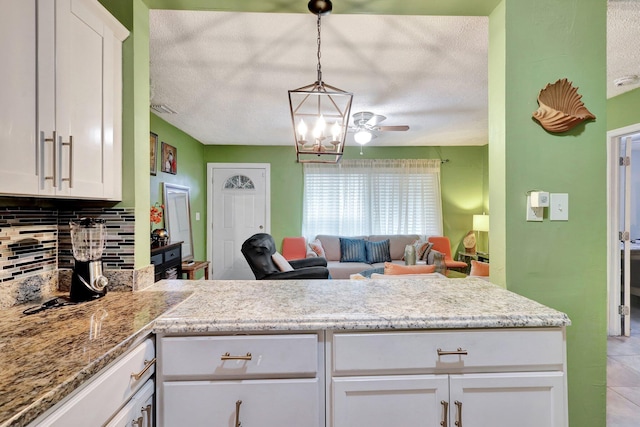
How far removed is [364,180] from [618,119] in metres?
3.07

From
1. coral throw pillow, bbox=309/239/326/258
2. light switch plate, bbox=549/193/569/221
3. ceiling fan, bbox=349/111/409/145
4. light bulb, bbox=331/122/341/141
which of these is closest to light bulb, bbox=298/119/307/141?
light bulb, bbox=331/122/341/141

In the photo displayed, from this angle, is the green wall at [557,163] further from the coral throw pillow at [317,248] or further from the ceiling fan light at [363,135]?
the coral throw pillow at [317,248]

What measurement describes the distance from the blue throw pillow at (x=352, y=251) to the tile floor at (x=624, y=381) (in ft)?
9.35

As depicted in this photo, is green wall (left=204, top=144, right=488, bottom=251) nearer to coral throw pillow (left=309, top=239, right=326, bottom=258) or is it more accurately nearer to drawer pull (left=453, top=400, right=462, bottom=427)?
coral throw pillow (left=309, top=239, right=326, bottom=258)

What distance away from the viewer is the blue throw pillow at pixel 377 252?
4.66 m

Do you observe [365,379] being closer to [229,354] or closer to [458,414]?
[458,414]

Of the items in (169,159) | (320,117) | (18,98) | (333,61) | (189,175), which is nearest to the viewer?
(18,98)

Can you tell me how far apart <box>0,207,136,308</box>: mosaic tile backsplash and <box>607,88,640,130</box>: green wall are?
403 centimetres

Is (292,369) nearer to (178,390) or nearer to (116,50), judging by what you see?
(178,390)

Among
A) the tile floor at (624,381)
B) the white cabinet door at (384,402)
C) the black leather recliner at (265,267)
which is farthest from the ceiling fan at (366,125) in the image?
the tile floor at (624,381)

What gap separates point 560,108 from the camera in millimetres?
1332

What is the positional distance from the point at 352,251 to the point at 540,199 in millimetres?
3473

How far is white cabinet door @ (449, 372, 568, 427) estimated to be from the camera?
3.38ft

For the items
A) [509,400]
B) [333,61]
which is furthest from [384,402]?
[333,61]
